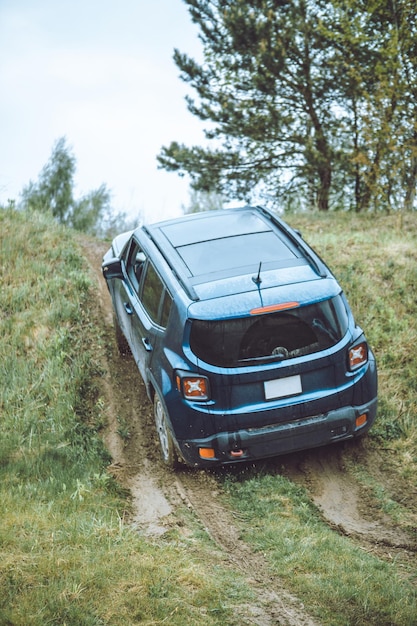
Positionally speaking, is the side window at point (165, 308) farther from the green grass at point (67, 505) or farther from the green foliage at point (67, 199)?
the green foliage at point (67, 199)

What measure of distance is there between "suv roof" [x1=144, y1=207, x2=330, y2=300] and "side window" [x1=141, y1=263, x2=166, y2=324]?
0.70 feet

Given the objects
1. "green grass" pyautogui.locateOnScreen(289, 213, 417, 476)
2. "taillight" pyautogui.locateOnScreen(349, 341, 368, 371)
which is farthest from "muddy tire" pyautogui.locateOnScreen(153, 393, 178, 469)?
"green grass" pyautogui.locateOnScreen(289, 213, 417, 476)

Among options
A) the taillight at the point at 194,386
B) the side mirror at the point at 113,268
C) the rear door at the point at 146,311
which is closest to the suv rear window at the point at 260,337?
the taillight at the point at 194,386

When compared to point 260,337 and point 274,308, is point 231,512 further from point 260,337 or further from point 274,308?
point 274,308

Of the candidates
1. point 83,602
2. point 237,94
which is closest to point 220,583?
point 83,602

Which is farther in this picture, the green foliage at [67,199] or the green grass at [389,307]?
the green foliage at [67,199]

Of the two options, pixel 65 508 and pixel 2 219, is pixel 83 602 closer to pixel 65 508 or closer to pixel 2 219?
pixel 65 508

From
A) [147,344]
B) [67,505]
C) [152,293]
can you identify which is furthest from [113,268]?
[67,505]

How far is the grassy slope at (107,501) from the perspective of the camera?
168 inches

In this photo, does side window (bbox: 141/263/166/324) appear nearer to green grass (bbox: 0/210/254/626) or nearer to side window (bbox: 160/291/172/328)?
side window (bbox: 160/291/172/328)

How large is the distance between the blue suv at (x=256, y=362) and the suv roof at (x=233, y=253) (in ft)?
0.06

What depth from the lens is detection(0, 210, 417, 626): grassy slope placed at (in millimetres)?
4262

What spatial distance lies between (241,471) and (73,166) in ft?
42.9

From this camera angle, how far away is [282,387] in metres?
5.75
